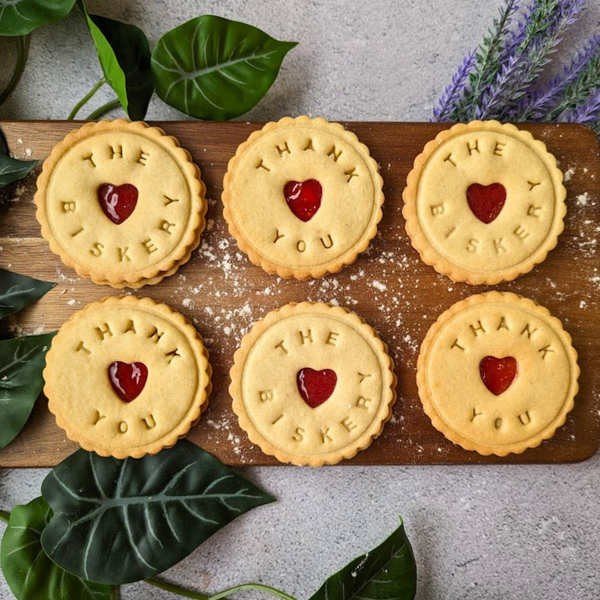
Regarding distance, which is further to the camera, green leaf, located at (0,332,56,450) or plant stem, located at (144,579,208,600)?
plant stem, located at (144,579,208,600)

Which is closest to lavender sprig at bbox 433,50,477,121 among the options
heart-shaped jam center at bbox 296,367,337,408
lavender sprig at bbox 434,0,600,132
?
lavender sprig at bbox 434,0,600,132

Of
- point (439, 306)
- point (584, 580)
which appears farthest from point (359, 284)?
point (584, 580)

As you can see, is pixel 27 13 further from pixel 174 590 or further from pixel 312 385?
pixel 174 590

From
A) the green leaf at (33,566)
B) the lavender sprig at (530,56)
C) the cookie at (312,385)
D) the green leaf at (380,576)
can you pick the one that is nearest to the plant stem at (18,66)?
the cookie at (312,385)

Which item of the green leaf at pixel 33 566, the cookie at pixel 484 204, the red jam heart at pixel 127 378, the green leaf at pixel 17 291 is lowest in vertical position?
the green leaf at pixel 33 566

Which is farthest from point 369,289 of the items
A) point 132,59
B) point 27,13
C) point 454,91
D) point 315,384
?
point 27,13

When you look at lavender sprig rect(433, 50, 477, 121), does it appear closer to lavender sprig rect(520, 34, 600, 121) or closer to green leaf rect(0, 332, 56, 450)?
lavender sprig rect(520, 34, 600, 121)

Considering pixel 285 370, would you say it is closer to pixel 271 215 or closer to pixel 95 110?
pixel 271 215

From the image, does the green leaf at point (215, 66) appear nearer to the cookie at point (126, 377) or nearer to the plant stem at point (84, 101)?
the plant stem at point (84, 101)
